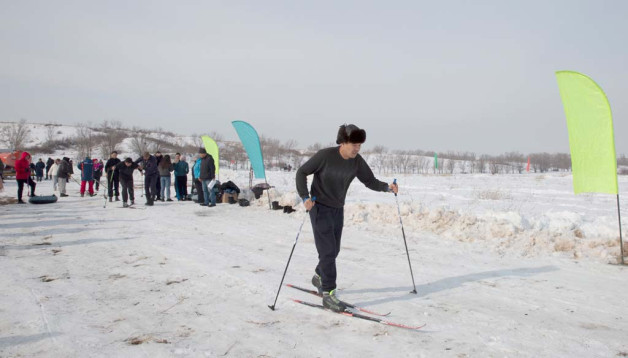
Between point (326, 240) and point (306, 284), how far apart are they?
1103mm

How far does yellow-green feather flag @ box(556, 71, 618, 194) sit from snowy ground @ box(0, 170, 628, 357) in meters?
1.16

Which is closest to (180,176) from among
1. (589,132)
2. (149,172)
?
(149,172)

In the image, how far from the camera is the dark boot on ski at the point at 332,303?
3790mm

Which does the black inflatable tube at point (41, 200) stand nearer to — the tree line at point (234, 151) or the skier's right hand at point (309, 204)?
the skier's right hand at point (309, 204)

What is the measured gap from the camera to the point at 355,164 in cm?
420

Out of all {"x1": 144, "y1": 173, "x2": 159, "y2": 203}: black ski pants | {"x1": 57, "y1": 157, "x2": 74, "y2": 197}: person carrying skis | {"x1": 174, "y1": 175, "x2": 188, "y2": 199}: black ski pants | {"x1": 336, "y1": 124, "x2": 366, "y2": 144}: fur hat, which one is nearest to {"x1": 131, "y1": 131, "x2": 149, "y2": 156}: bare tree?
{"x1": 57, "y1": 157, "x2": 74, "y2": 197}: person carrying skis

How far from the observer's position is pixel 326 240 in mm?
4023

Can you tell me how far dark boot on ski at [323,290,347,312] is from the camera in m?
3.79

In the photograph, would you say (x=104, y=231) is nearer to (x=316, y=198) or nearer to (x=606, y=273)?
(x=316, y=198)

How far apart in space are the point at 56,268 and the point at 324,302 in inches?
158

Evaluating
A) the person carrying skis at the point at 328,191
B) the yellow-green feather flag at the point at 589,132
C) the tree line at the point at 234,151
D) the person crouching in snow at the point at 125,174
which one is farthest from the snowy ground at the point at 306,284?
the tree line at the point at 234,151

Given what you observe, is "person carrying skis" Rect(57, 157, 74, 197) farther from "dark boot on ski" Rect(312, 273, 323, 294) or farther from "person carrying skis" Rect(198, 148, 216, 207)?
"dark boot on ski" Rect(312, 273, 323, 294)

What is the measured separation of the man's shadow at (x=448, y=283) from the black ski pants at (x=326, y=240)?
481 mm

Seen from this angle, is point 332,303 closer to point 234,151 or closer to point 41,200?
point 41,200
